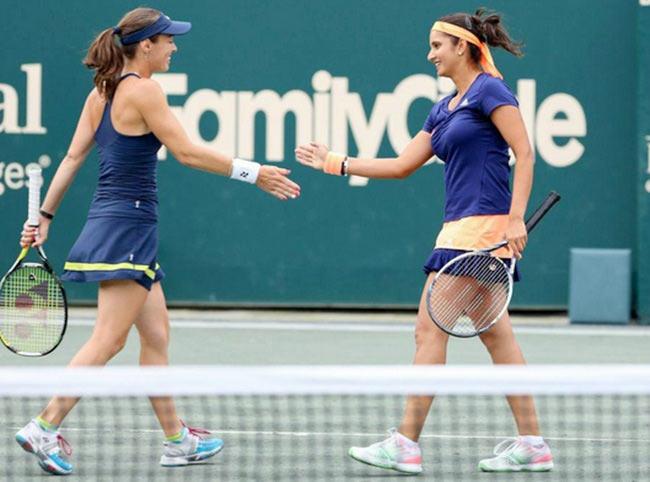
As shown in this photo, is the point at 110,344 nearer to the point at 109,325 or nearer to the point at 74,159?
the point at 109,325

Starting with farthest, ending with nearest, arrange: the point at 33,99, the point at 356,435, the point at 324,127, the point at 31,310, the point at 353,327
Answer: the point at 33,99
the point at 324,127
the point at 353,327
the point at 356,435
the point at 31,310

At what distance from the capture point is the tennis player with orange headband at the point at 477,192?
627 centimetres

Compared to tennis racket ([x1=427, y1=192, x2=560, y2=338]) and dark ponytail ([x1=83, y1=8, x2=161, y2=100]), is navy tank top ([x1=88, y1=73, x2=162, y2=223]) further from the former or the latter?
tennis racket ([x1=427, y1=192, x2=560, y2=338])

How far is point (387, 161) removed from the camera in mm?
6793

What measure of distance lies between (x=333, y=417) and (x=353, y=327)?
11.5 ft

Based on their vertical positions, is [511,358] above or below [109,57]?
below

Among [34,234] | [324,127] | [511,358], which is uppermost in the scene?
[324,127]

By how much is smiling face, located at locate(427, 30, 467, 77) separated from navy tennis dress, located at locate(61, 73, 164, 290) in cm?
110

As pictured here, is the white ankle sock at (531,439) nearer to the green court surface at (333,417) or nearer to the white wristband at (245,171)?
the green court surface at (333,417)

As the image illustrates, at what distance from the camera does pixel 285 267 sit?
38.2ft

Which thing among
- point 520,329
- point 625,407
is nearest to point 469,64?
point 625,407

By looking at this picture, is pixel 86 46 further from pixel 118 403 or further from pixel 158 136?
pixel 158 136

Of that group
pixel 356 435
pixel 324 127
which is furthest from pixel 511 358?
pixel 324 127

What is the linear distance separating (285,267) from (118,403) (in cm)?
356
